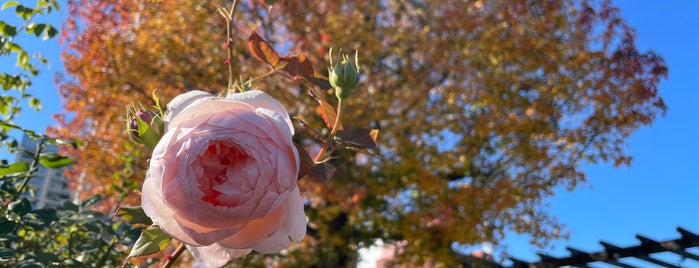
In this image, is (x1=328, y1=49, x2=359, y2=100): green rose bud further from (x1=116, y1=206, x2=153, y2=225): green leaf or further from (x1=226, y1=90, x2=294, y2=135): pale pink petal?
(x1=116, y1=206, x2=153, y2=225): green leaf

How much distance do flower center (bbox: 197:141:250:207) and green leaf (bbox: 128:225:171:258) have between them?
0.08m

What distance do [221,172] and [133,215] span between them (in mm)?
122

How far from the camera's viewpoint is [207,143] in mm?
442

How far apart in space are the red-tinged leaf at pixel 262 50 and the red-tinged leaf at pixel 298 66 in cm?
2

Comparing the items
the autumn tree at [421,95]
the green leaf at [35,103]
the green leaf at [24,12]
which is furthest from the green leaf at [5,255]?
the autumn tree at [421,95]

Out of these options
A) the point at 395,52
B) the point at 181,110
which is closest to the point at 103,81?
the point at 395,52

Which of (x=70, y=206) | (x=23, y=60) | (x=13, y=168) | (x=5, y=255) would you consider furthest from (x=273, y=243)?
(x=23, y=60)

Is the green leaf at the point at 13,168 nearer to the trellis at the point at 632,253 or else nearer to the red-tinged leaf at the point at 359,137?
the red-tinged leaf at the point at 359,137

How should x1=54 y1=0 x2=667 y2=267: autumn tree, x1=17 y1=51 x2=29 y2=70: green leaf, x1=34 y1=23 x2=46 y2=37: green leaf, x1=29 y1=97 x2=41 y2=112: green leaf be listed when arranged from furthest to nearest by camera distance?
x1=54 y1=0 x2=667 y2=267: autumn tree → x1=29 y1=97 x2=41 y2=112: green leaf → x1=17 y1=51 x2=29 y2=70: green leaf → x1=34 y1=23 x2=46 y2=37: green leaf

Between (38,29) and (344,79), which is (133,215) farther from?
(38,29)

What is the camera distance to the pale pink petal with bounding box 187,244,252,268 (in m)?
0.48

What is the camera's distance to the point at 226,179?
1.48 ft

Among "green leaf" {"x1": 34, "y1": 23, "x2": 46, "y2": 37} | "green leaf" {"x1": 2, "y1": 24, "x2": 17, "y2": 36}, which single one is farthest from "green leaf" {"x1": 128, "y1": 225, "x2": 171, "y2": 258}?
"green leaf" {"x1": 34, "y1": 23, "x2": 46, "y2": 37}

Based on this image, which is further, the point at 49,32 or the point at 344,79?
the point at 49,32
